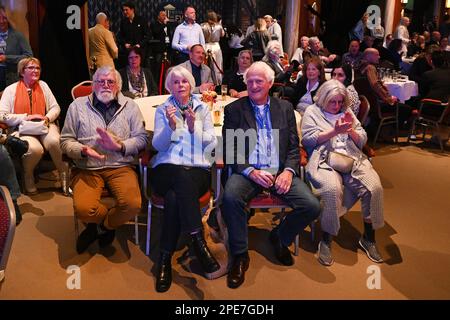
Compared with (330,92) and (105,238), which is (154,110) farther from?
(330,92)

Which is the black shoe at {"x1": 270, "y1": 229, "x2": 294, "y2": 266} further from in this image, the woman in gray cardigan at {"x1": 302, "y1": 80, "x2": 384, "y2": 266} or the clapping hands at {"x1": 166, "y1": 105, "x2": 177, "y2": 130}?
the clapping hands at {"x1": 166, "y1": 105, "x2": 177, "y2": 130}

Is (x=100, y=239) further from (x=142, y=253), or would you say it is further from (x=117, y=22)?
(x=117, y=22)

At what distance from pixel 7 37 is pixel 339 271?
410cm

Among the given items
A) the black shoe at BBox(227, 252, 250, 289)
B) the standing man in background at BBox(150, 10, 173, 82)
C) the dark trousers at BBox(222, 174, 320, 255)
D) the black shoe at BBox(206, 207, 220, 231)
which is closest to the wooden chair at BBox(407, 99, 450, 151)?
the dark trousers at BBox(222, 174, 320, 255)

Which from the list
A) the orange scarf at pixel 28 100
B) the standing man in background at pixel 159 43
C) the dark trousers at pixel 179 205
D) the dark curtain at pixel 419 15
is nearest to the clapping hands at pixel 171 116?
the dark trousers at pixel 179 205

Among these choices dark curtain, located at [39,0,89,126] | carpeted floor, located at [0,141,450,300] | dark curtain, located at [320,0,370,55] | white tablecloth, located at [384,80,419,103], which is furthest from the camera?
white tablecloth, located at [384,80,419,103]

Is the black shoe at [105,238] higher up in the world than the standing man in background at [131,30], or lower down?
lower down

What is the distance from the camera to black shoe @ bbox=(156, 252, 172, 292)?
2.82 m

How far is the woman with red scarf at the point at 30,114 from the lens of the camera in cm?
413

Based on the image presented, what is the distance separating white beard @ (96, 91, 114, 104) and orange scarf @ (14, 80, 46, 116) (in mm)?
1301

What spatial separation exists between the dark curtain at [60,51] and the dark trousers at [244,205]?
2.80m

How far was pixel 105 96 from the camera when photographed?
3.24 m

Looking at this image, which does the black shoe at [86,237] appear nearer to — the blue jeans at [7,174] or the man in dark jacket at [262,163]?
the blue jeans at [7,174]

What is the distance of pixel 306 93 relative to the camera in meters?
4.64
